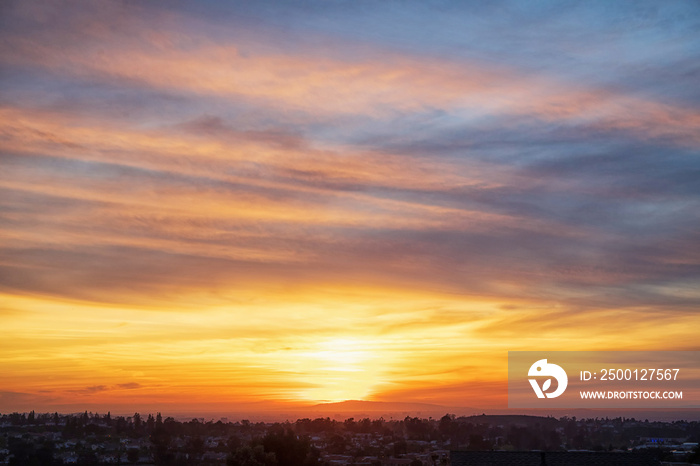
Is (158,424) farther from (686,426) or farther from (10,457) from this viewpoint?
(686,426)

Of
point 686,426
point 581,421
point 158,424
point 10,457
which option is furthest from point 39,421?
point 686,426

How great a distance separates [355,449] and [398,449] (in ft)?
18.2

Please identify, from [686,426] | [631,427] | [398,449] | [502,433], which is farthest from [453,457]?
[686,426]

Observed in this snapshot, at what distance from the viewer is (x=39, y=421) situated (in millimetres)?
180500

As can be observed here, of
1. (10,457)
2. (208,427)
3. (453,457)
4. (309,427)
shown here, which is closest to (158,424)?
(208,427)

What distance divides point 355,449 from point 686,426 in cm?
8668

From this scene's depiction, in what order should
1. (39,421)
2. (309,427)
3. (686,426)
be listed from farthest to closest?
(39,421)
(686,426)
(309,427)

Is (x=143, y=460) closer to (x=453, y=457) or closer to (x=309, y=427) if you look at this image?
(x=309, y=427)

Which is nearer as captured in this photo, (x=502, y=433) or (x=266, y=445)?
(x=266, y=445)

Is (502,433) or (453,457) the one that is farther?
(502,433)

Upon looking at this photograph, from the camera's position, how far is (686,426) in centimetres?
14788

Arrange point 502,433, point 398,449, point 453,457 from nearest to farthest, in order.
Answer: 1. point 453,457
2. point 398,449
3. point 502,433

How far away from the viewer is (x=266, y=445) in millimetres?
50156

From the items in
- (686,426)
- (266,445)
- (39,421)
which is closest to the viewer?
(266,445)
